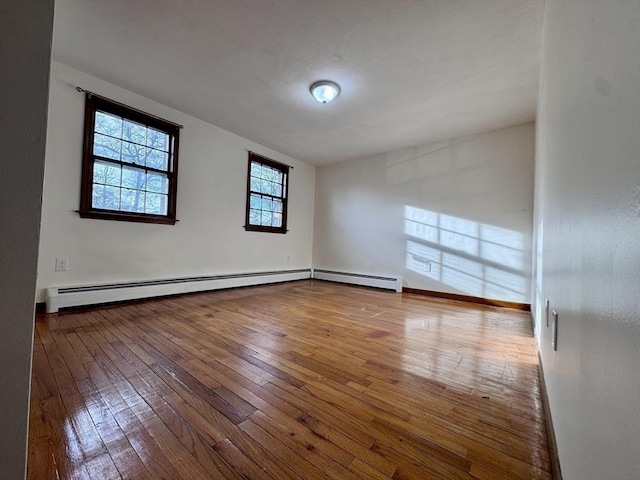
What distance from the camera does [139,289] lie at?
122 inches

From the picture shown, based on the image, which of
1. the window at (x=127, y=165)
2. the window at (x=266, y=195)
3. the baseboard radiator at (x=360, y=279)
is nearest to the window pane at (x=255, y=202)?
the window at (x=266, y=195)

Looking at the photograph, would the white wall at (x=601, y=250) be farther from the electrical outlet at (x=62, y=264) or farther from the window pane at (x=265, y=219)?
the window pane at (x=265, y=219)

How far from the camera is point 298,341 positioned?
2.06 m

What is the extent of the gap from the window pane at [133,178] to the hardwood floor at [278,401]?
58.3 inches

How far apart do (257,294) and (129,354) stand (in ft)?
6.94

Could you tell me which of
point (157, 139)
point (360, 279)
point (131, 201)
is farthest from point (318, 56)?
point (360, 279)

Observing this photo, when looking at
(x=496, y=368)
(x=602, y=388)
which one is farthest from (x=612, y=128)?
(x=496, y=368)

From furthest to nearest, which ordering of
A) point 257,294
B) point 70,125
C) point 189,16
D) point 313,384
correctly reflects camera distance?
point 257,294, point 70,125, point 189,16, point 313,384

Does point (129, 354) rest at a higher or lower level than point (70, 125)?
lower

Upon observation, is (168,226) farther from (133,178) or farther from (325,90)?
(325,90)

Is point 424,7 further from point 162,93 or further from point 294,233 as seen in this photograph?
point 294,233

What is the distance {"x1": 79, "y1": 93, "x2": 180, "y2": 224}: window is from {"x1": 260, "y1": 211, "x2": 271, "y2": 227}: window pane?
5.01 ft

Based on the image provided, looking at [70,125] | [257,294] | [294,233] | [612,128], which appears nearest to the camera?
[612,128]

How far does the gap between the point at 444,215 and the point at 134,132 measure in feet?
14.2
